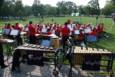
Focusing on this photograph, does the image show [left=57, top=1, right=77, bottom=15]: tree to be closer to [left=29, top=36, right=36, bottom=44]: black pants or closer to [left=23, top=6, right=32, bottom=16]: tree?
[left=23, top=6, right=32, bottom=16]: tree

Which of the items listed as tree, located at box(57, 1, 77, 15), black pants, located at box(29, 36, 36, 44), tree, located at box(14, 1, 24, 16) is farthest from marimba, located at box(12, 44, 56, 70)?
tree, located at box(57, 1, 77, 15)

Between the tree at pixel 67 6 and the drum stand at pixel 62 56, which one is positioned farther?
the tree at pixel 67 6

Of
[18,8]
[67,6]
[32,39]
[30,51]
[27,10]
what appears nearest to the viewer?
[30,51]

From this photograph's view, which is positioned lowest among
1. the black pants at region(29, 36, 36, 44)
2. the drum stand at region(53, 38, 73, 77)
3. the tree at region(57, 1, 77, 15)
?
the tree at region(57, 1, 77, 15)

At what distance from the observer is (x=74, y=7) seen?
458ft

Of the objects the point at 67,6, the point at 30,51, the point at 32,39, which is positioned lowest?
the point at 67,6

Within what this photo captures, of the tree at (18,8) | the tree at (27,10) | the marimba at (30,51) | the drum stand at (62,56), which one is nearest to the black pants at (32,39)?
the marimba at (30,51)

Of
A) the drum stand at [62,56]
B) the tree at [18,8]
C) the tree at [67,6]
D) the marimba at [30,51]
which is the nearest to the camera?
the drum stand at [62,56]

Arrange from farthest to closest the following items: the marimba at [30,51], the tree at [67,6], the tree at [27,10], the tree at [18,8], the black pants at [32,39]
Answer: the tree at [67,6] < the tree at [27,10] < the tree at [18,8] < the black pants at [32,39] < the marimba at [30,51]

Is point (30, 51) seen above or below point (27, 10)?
above

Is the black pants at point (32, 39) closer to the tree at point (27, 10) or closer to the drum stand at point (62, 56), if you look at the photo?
the drum stand at point (62, 56)

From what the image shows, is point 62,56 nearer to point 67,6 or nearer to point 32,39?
point 32,39

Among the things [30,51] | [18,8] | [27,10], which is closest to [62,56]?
[30,51]

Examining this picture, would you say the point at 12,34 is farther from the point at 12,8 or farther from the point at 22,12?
the point at 22,12
